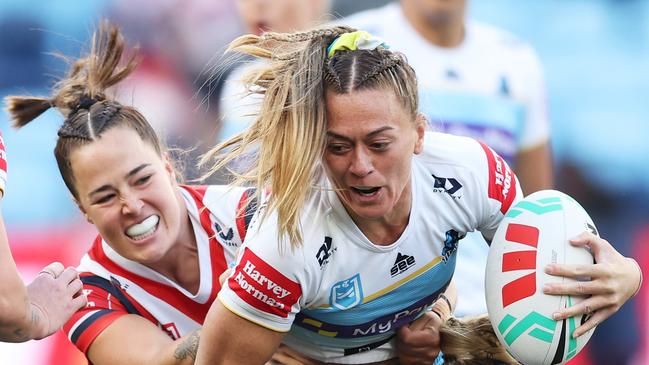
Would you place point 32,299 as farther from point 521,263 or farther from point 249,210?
point 521,263

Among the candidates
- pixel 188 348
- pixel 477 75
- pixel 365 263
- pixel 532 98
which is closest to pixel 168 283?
pixel 188 348

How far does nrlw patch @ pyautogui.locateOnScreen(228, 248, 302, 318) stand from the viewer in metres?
3.42

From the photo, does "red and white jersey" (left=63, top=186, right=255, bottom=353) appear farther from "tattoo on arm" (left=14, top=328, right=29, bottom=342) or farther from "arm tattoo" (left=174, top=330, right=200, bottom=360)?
"tattoo on arm" (left=14, top=328, right=29, bottom=342)

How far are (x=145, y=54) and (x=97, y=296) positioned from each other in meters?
2.28

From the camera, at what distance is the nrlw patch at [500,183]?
12.4 ft

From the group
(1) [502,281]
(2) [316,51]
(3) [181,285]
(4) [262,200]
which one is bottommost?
(3) [181,285]

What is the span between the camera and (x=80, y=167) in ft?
13.9

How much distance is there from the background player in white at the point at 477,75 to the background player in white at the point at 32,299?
117 inches

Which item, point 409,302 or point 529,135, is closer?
point 409,302

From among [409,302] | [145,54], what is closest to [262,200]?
[409,302]

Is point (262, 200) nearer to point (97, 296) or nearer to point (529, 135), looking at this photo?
point (97, 296)

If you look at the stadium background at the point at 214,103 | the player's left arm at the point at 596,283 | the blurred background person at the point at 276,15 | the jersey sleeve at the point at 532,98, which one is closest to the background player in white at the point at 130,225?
the player's left arm at the point at 596,283

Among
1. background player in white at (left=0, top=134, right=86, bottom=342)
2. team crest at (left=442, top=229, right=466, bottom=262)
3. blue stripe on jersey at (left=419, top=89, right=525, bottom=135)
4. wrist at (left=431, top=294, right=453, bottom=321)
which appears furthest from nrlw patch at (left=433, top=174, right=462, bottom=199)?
blue stripe on jersey at (left=419, top=89, right=525, bottom=135)

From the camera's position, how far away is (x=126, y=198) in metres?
4.19
